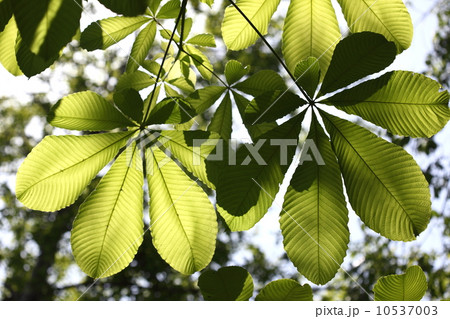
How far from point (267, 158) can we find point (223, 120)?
2.01 feet

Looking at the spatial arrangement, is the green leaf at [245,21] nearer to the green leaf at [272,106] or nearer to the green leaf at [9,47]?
Answer: the green leaf at [272,106]

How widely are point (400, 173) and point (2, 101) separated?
408 inches

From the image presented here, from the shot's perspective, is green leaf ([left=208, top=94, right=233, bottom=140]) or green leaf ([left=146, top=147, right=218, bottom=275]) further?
green leaf ([left=208, top=94, right=233, bottom=140])

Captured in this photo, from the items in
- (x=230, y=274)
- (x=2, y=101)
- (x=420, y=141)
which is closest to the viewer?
(x=230, y=274)

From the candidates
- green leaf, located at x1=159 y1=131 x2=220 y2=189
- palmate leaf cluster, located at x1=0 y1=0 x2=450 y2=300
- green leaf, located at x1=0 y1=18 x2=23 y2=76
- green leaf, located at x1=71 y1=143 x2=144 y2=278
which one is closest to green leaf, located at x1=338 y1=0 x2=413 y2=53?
palmate leaf cluster, located at x1=0 y1=0 x2=450 y2=300

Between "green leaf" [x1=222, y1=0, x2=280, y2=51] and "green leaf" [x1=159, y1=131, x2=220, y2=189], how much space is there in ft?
1.25

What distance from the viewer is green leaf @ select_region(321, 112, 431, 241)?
2.85 feet

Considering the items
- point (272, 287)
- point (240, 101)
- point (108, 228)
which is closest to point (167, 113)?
point (108, 228)

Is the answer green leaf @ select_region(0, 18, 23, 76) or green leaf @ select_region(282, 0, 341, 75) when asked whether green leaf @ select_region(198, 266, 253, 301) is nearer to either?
green leaf @ select_region(282, 0, 341, 75)

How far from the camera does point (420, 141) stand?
4.46 metres

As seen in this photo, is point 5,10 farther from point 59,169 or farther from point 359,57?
point 359,57

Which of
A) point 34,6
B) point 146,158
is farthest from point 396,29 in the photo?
point 34,6

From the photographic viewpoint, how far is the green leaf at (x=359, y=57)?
902mm

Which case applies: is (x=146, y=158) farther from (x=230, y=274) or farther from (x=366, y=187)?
(x=366, y=187)
